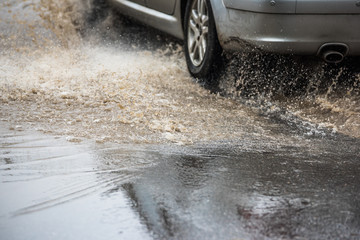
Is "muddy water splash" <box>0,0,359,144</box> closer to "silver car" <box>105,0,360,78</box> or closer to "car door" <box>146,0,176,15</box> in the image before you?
"silver car" <box>105,0,360,78</box>

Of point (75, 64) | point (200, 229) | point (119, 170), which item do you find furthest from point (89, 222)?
point (75, 64)

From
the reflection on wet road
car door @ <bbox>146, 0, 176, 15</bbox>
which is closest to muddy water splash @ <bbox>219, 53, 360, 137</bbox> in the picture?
car door @ <bbox>146, 0, 176, 15</bbox>

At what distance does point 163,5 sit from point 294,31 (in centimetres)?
203

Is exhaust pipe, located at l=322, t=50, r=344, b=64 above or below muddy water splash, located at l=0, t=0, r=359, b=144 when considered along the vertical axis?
above

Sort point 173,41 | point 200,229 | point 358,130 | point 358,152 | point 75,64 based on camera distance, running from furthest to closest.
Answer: point 173,41 → point 75,64 → point 358,130 → point 358,152 → point 200,229

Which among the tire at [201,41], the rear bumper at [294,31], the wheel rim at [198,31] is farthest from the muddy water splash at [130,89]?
the rear bumper at [294,31]

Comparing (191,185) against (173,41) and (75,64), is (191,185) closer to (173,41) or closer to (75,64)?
(75,64)

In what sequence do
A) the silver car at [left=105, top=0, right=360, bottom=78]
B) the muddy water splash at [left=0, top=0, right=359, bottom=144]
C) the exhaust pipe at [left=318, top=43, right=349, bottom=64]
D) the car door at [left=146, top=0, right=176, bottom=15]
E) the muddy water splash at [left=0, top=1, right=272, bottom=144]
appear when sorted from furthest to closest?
the car door at [left=146, top=0, right=176, bottom=15] → the exhaust pipe at [left=318, top=43, right=349, bottom=64] → the silver car at [left=105, top=0, right=360, bottom=78] → the muddy water splash at [left=0, top=0, right=359, bottom=144] → the muddy water splash at [left=0, top=1, right=272, bottom=144]

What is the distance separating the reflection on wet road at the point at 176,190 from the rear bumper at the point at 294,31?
0.96 m

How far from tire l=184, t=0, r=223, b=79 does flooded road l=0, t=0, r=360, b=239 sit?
0.60 feet

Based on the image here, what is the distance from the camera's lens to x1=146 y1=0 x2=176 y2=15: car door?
6152mm

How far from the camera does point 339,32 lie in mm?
4578

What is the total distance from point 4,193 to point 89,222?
60 centimetres

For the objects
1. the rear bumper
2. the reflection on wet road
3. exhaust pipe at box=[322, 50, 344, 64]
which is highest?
the rear bumper
